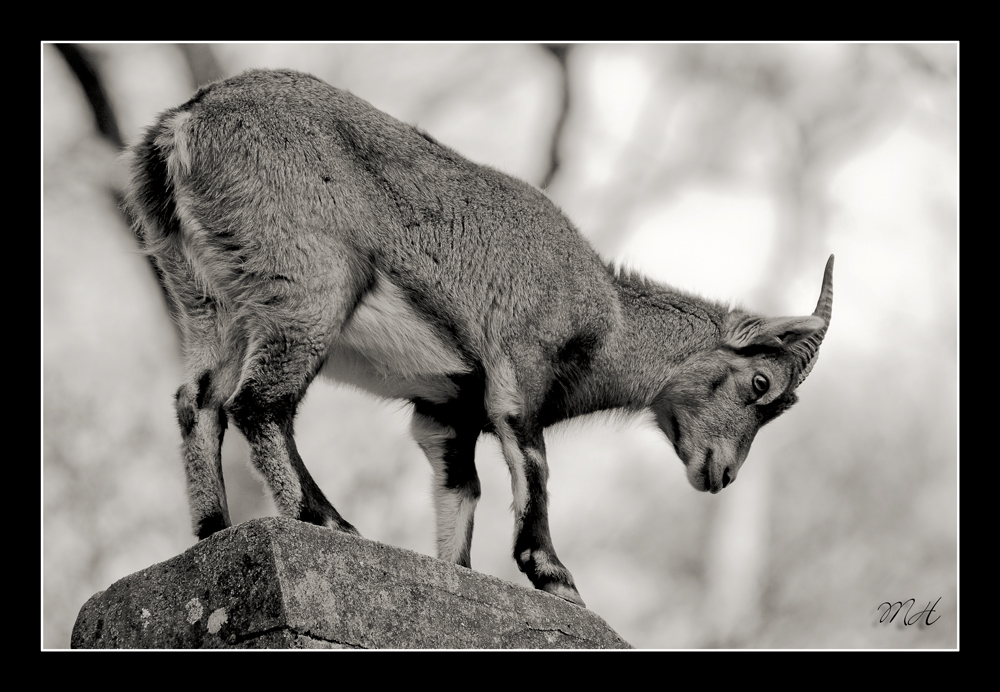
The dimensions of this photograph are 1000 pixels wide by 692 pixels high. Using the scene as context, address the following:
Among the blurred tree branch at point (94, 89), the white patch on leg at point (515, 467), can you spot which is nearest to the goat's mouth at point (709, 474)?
the white patch on leg at point (515, 467)

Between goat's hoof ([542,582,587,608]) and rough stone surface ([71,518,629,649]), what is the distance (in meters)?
0.88

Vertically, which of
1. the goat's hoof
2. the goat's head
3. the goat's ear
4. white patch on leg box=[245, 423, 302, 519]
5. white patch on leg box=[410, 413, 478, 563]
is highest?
the goat's ear

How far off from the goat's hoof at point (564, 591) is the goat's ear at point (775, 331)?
2290mm

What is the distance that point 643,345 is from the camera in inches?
303

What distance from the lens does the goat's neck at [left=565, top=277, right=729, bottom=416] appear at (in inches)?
297

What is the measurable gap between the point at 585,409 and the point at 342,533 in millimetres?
2782

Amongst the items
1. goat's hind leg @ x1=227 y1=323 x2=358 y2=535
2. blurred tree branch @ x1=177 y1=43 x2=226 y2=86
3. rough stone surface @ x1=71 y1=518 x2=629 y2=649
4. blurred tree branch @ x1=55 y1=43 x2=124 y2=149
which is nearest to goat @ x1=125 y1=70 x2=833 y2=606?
goat's hind leg @ x1=227 y1=323 x2=358 y2=535

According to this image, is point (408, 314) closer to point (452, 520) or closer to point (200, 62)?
point (452, 520)

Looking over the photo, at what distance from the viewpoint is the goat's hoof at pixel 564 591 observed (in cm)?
667

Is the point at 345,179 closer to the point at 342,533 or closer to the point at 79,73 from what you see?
the point at 342,533

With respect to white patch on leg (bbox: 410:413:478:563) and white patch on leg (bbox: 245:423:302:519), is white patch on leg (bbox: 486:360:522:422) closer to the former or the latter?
white patch on leg (bbox: 410:413:478:563)

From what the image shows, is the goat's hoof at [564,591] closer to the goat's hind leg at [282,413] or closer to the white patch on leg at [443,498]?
the white patch on leg at [443,498]

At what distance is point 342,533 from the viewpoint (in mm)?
5309

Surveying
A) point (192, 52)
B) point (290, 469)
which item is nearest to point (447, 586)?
point (290, 469)
